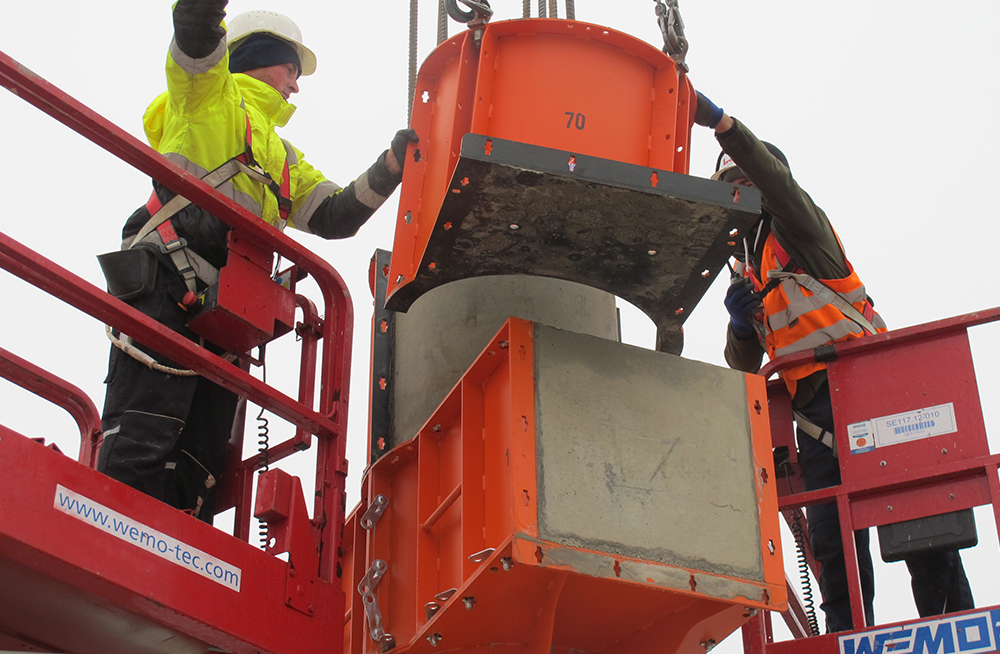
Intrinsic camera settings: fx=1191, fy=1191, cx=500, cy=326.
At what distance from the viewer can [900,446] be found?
5.46 m

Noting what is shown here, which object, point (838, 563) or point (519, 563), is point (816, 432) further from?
point (519, 563)

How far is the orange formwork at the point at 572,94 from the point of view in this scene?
14.9ft

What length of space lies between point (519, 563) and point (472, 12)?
2.15 m

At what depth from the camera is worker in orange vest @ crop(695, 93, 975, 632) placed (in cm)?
553

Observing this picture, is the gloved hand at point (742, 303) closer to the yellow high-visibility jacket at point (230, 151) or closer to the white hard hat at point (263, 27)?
the yellow high-visibility jacket at point (230, 151)

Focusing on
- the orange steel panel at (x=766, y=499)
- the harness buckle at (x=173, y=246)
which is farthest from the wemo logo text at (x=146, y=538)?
the orange steel panel at (x=766, y=499)

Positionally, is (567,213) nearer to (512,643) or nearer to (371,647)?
Result: (512,643)

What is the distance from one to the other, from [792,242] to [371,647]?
2925 millimetres

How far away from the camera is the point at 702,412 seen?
15.2ft

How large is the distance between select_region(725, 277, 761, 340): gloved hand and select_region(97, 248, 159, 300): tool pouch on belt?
3.03 metres

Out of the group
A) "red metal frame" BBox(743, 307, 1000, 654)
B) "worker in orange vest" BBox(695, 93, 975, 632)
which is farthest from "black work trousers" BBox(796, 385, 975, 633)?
"red metal frame" BBox(743, 307, 1000, 654)

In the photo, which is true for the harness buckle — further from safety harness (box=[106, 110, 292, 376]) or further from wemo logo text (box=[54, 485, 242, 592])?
wemo logo text (box=[54, 485, 242, 592])

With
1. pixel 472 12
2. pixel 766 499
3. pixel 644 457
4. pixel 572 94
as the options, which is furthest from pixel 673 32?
pixel 766 499

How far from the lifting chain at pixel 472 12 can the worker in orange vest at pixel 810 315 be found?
1214mm
